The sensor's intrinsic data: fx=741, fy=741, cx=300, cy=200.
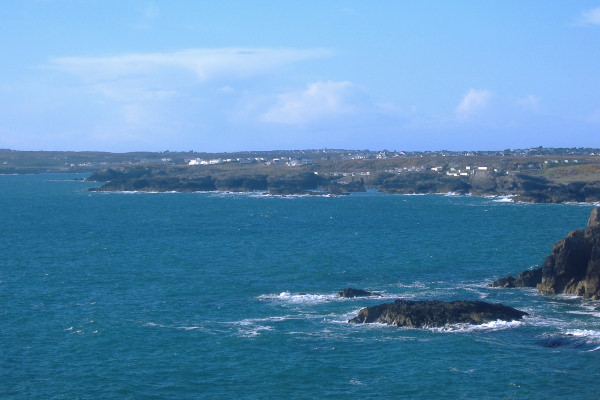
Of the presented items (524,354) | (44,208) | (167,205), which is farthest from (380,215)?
(524,354)

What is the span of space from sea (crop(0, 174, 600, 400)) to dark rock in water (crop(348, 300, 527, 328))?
1.68 ft

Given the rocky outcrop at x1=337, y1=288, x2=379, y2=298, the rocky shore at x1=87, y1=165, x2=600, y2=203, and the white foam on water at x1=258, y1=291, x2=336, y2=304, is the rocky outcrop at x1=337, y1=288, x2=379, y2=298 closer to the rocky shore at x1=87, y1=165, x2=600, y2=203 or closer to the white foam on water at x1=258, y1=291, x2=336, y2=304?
the white foam on water at x1=258, y1=291, x2=336, y2=304

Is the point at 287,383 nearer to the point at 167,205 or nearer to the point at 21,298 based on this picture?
the point at 21,298

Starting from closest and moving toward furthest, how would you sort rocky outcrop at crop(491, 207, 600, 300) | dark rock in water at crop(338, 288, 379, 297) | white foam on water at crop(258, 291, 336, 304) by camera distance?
white foam on water at crop(258, 291, 336, 304), dark rock in water at crop(338, 288, 379, 297), rocky outcrop at crop(491, 207, 600, 300)

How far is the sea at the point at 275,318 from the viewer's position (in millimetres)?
21641

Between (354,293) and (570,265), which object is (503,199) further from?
(354,293)

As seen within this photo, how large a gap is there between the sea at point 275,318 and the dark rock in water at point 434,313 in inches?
20.2

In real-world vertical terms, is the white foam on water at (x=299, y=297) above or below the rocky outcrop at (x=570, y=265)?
below

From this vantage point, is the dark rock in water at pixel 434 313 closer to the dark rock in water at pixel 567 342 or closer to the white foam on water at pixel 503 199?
the dark rock in water at pixel 567 342

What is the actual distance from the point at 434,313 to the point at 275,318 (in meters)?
6.04

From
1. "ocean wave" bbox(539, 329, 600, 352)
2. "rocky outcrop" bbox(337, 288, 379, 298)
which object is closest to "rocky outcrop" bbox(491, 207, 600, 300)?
"ocean wave" bbox(539, 329, 600, 352)

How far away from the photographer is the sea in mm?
21641

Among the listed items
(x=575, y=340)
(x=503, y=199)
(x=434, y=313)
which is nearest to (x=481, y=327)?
(x=434, y=313)

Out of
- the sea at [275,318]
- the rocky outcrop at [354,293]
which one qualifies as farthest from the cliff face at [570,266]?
the rocky outcrop at [354,293]
